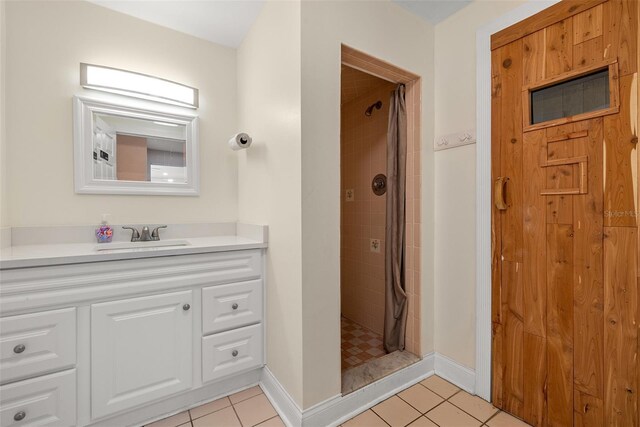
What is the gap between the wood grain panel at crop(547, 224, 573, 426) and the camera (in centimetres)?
130

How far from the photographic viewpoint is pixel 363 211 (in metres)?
2.73

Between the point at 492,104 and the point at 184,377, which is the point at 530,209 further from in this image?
the point at 184,377

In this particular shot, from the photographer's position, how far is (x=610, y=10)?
1181 millimetres

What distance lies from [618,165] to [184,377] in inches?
92.2

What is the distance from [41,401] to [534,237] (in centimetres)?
246

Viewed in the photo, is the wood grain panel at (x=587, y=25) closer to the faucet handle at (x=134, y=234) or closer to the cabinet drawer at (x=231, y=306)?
the cabinet drawer at (x=231, y=306)

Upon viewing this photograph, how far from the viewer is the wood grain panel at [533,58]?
1383 millimetres

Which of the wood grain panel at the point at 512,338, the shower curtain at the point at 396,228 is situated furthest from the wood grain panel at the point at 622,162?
the shower curtain at the point at 396,228

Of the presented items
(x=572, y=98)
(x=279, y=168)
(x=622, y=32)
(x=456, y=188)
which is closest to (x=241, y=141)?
(x=279, y=168)

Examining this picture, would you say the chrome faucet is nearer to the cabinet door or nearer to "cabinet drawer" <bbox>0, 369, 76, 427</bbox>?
the cabinet door

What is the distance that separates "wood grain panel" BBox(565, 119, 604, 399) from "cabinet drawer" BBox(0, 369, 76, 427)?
236cm

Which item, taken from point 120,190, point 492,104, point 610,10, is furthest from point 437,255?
point 120,190

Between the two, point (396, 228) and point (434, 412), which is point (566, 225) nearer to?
point (396, 228)

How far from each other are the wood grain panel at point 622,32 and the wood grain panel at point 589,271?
9.6 inches
